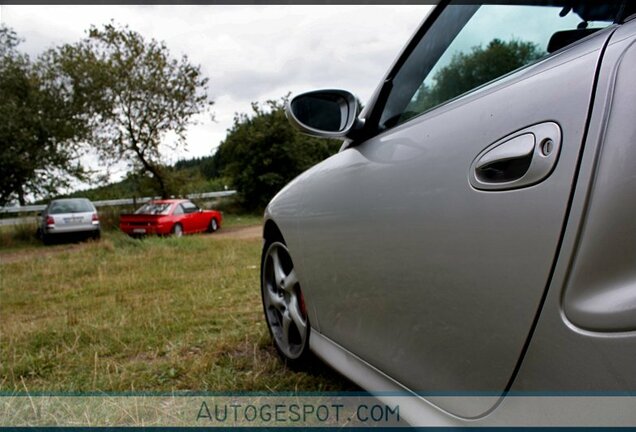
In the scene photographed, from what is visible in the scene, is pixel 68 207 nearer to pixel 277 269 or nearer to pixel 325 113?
pixel 277 269

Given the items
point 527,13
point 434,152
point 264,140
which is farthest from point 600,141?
point 264,140

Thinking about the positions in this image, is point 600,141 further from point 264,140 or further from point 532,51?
point 264,140

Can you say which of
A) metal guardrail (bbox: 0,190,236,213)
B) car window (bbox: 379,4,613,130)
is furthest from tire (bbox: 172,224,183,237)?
car window (bbox: 379,4,613,130)

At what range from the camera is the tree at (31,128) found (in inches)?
541

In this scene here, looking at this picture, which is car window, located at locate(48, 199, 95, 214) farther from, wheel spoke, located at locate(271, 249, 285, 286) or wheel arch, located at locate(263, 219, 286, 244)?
wheel spoke, located at locate(271, 249, 285, 286)

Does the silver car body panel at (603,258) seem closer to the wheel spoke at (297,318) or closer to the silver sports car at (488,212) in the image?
the silver sports car at (488,212)

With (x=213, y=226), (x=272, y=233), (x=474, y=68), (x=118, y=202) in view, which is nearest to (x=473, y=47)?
(x=474, y=68)

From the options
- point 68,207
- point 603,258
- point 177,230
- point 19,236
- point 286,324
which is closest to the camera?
point 603,258

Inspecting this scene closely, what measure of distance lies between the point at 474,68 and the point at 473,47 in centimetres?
6

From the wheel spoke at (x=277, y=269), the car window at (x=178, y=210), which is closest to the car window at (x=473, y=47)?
the wheel spoke at (x=277, y=269)

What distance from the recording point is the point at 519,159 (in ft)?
3.04

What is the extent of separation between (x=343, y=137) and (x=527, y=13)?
2.29 ft

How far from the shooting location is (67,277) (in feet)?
18.6

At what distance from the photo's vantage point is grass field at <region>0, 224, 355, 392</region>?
7.07ft
